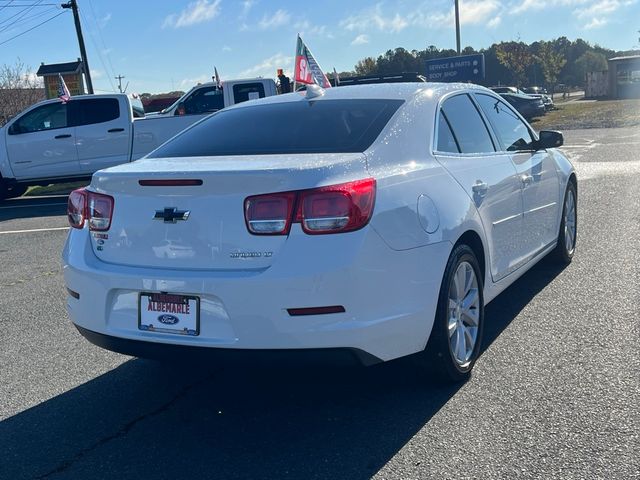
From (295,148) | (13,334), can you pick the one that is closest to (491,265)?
(295,148)

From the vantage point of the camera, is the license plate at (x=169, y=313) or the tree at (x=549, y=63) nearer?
the license plate at (x=169, y=313)

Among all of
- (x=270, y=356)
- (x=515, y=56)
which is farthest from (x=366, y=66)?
(x=270, y=356)

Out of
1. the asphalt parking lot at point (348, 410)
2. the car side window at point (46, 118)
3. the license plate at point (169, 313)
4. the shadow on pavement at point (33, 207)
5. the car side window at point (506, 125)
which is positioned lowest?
the shadow on pavement at point (33, 207)

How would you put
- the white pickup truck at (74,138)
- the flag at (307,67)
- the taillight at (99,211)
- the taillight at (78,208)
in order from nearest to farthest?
the taillight at (99,211) < the taillight at (78,208) < the flag at (307,67) < the white pickup truck at (74,138)

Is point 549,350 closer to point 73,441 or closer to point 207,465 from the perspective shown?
point 207,465

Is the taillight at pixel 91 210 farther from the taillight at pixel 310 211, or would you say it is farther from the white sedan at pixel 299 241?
the taillight at pixel 310 211

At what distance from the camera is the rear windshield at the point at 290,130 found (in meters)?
4.06

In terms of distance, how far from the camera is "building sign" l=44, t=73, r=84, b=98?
32.0m

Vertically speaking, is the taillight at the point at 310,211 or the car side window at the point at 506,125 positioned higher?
the car side window at the point at 506,125

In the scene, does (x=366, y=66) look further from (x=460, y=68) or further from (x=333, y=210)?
A: (x=333, y=210)

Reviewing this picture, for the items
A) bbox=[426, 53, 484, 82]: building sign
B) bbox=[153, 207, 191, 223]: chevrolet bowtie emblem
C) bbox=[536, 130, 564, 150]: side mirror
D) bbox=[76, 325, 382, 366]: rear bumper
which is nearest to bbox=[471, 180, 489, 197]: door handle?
bbox=[76, 325, 382, 366]: rear bumper

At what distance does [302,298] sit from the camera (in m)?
3.35

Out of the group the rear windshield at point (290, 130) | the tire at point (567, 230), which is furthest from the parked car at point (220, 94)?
the rear windshield at point (290, 130)

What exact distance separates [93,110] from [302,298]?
12867 mm
